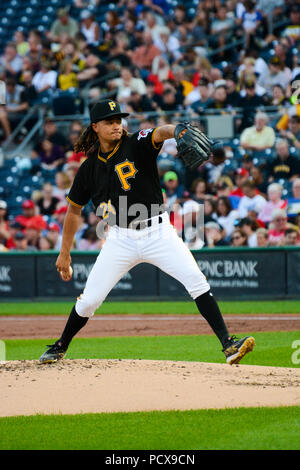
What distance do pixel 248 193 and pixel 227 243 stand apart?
97 cm

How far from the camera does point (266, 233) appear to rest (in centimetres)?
1351

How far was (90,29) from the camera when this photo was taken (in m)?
19.3

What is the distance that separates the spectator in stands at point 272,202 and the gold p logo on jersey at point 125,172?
25.4 ft

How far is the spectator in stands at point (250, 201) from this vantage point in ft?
45.3

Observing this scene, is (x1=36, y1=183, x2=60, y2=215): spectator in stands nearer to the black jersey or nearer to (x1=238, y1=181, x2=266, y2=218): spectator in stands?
(x1=238, y1=181, x2=266, y2=218): spectator in stands

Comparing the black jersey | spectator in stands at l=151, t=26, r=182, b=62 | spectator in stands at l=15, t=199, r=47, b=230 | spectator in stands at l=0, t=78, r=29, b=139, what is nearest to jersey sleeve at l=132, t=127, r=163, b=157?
the black jersey

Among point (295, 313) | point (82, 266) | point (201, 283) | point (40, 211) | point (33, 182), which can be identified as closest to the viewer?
point (201, 283)

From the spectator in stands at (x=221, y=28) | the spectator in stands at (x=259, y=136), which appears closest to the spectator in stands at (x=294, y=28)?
the spectator in stands at (x=221, y=28)

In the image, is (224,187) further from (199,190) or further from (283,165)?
(283,165)

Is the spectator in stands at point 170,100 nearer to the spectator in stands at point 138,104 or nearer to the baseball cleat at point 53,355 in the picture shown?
the spectator in stands at point 138,104

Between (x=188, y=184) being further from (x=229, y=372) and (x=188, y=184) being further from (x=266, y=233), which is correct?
(x=229, y=372)

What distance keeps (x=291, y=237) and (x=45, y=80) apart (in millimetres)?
8382

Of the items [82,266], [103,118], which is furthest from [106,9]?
[103,118]

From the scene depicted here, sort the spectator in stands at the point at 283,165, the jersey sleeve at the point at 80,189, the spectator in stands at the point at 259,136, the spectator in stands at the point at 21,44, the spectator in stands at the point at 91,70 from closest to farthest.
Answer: the jersey sleeve at the point at 80,189
the spectator in stands at the point at 283,165
the spectator in stands at the point at 259,136
the spectator in stands at the point at 91,70
the spectator in stands at the point at 21,44
